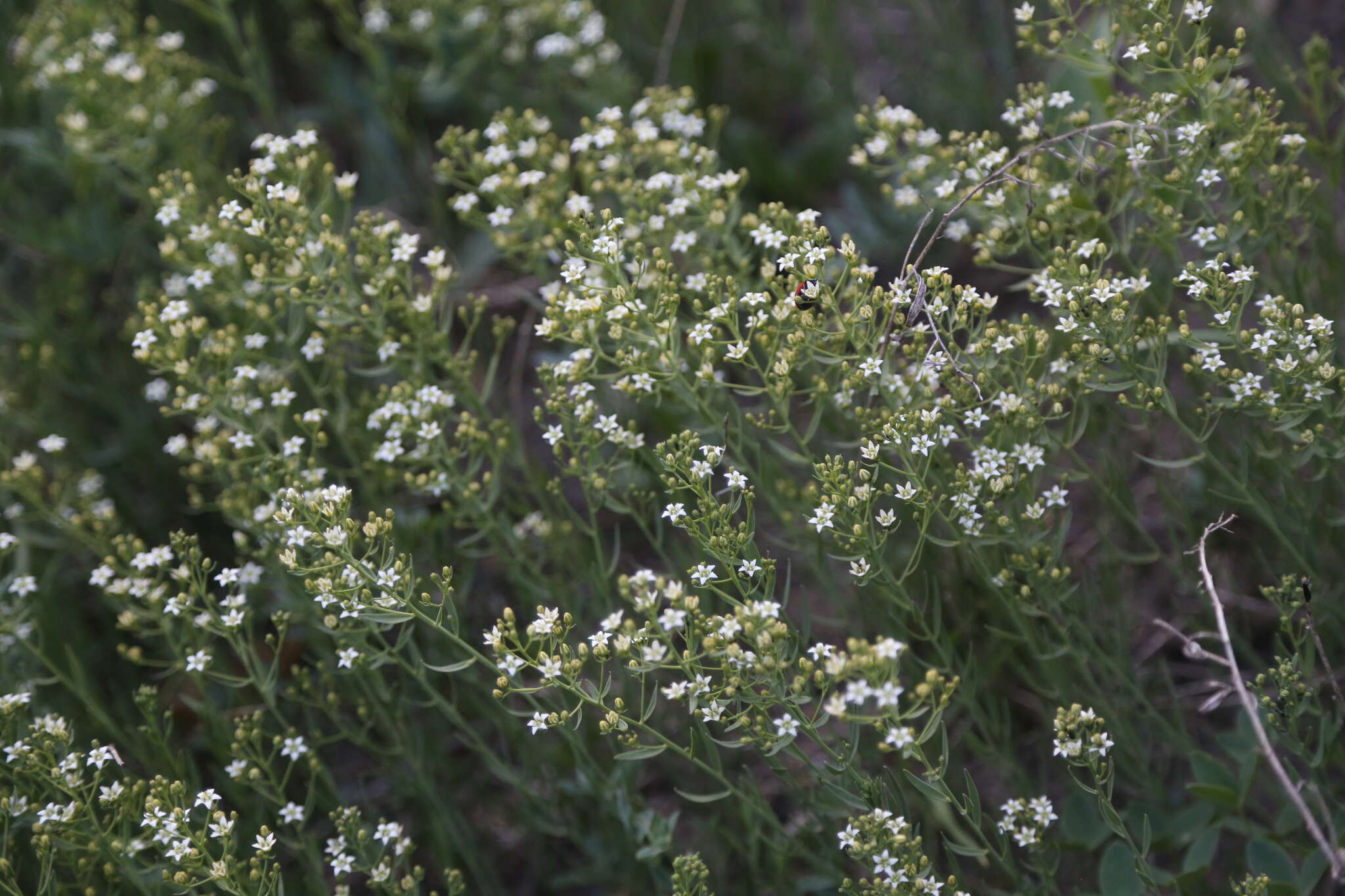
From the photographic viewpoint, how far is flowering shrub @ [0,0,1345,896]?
3008mm

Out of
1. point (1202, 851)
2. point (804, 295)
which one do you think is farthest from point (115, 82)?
point (1202, 851)

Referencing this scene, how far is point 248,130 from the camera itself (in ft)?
21.5

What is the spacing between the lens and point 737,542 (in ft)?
9.58

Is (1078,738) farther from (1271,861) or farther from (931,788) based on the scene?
(1271,861)

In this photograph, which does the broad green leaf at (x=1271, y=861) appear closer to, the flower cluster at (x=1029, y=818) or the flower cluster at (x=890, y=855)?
the flower cluster at (x=1029, y=818)

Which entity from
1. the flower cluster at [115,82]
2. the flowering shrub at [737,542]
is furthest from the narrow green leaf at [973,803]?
the flower cluster at [115,82]

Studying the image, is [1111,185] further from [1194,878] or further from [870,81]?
[870,81]

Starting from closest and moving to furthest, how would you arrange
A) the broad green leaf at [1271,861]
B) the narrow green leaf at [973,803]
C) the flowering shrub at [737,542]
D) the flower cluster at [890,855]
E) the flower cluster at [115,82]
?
the flower cluster at [890,855] < the narrow green leaf at [973,803] < the flowering shrub at [737,542] < the broad green leaf at [1271,861] < the flower cluster at [115,82]

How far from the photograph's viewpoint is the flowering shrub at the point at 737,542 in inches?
118

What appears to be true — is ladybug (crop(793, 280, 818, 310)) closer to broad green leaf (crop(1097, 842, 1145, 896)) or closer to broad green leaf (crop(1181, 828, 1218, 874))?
broad green leaf (crop(1097, 842, 1145, 896))

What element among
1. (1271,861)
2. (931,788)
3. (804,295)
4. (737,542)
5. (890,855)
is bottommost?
(1271,861)

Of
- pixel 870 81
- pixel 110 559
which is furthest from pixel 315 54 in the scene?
pixel 110 559

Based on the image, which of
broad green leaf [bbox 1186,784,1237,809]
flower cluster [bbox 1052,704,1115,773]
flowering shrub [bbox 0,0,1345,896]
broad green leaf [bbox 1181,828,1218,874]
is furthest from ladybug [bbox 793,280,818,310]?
broad green leaf [bbox 1181,828,1218,874]

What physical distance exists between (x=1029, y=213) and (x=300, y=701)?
8.75ft
